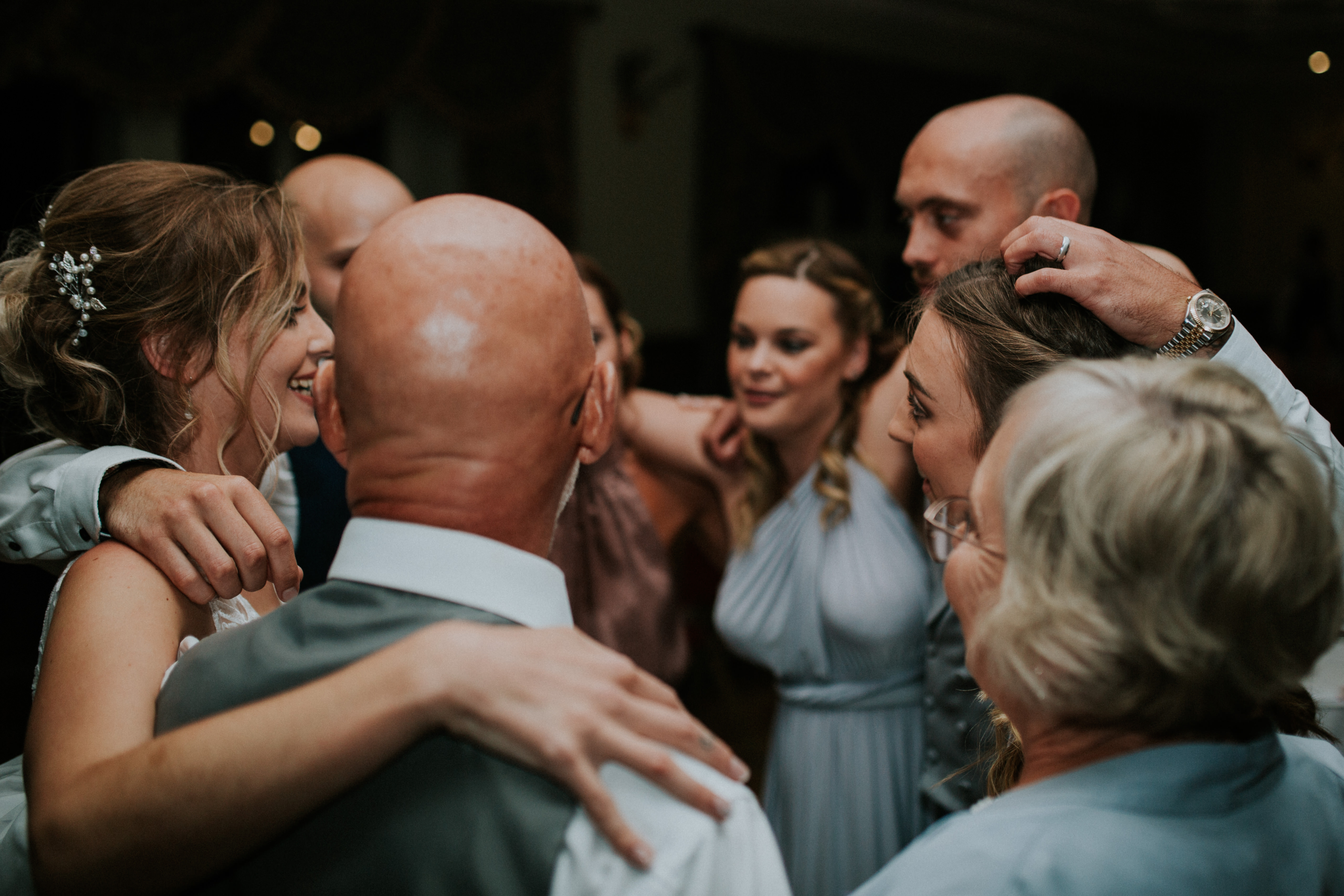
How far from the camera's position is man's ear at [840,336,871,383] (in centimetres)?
264

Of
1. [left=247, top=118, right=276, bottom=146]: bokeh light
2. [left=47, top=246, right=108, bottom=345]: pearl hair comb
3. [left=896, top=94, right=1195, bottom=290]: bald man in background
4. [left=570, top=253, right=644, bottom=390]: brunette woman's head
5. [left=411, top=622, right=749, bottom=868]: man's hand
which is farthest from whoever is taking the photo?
[left=247, top=118, right=276, bottom=146]: bokeh light

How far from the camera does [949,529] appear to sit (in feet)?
3.77

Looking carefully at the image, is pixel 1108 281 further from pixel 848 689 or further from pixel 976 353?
pixel 848 689

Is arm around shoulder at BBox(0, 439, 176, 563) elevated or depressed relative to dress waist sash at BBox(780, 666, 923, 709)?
elevated

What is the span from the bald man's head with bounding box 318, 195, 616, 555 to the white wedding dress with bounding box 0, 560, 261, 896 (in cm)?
33

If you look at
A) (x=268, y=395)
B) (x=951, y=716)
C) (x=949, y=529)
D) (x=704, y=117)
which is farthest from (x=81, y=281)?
(x=704, y=117)

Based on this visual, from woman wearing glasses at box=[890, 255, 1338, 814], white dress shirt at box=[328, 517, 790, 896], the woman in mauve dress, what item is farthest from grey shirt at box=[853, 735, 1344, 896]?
the woman in mauve dress

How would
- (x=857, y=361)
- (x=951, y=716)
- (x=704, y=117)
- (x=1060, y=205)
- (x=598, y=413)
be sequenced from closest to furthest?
(x=598, y=413) < (x=951, y=716) < (x=1060, y=205) < (x=857, y=361) < (x=704, y=117)

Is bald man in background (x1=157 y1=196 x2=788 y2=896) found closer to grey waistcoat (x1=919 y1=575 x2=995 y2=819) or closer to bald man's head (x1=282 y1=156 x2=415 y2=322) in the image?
grey waistcoat (x1=919 y1=575 x2=995 y2=819)

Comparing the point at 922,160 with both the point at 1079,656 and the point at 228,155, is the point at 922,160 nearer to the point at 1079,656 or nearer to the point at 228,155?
the point at 1079,656

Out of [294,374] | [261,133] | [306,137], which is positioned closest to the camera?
[294,374]

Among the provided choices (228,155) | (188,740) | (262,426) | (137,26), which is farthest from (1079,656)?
(228,155)

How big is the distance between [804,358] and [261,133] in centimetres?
372

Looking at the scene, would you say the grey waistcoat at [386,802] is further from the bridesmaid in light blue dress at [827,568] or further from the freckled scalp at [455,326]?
the bridesmaid in light blue dress at [827,568]
